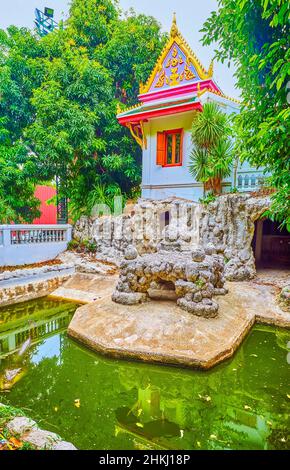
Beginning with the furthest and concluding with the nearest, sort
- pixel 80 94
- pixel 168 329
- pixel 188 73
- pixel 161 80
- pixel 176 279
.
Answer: pixel 161 80 → pixel 80 94 → pixel 188 73 → pixel 176 279 → pixel 168 329

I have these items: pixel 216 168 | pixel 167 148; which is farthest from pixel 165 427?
pixel 167 148

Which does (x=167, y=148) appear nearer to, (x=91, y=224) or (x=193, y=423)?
(x=91, y=224)

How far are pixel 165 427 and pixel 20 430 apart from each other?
155 centimetres

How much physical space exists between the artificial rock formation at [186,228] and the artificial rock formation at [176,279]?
98 cm

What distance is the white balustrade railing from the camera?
795 centimetres

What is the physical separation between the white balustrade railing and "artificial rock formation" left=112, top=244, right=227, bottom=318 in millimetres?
4185

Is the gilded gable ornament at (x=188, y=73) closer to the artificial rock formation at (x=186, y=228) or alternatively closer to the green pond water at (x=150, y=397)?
the artificial rock formation at (x=186, y=228)

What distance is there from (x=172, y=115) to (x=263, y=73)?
808cm

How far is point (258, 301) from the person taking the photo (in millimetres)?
6270

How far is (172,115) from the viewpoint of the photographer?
1019 cm

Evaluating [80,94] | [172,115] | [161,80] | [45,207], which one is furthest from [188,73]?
[45,207]

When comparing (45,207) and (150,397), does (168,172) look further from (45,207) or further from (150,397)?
(150,397)

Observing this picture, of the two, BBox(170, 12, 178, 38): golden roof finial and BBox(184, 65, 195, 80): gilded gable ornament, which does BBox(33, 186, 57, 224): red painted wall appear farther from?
BBox(170, 12, 178, 38): golden roof finial

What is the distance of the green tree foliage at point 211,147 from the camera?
8758 mm
